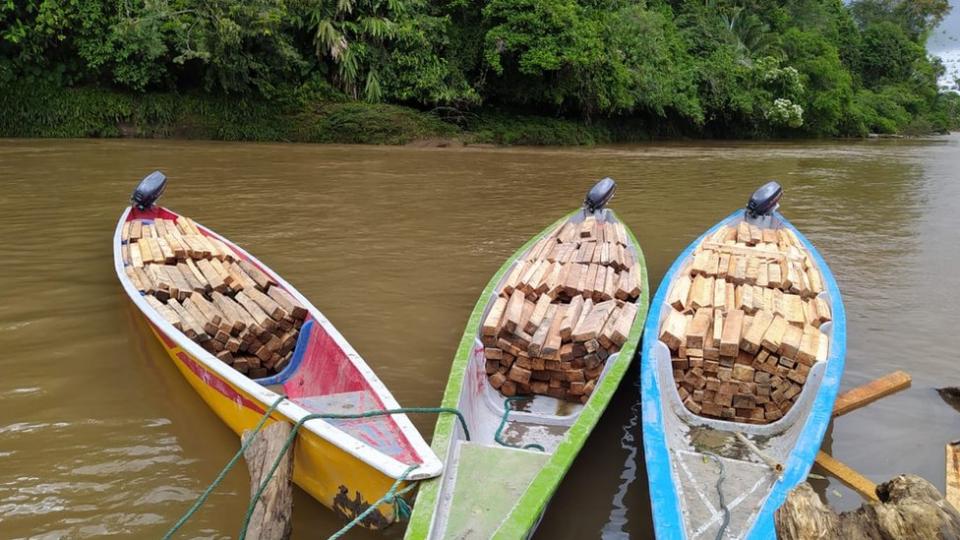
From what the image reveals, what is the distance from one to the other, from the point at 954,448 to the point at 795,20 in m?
41.1

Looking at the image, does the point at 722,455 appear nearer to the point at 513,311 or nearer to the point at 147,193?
the point at 513,311

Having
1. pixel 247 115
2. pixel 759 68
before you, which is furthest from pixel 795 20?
pixel 247 115

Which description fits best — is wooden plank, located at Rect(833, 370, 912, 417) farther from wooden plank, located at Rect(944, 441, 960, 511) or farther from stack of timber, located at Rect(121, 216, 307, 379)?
stack of timber, located at Rect(121, 216, 307, 379)

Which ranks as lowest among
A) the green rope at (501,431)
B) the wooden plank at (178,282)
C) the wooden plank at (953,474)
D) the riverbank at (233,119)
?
the green rope at (501,431)

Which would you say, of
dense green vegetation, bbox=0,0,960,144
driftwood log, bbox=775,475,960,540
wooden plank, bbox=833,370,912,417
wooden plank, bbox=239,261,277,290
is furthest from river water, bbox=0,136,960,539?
→ dense green vegetation, bbox=0,0,960,144

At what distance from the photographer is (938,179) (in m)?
16.9

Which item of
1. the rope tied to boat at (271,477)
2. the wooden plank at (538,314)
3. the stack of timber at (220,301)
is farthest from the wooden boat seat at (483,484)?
the stack of timber at (220,301)

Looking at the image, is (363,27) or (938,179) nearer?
(938,179)

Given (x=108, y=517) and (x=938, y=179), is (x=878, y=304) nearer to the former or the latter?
(x=108, y=517)

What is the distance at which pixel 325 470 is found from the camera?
342 centimetres

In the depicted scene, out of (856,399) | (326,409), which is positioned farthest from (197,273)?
(856,399)

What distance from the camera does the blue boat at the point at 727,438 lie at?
3.33m

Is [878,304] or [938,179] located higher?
[938,179]

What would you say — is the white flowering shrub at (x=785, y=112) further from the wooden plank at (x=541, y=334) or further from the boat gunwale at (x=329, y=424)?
the boat gunwale at (x=329, y=424)
